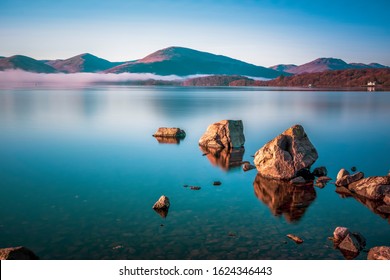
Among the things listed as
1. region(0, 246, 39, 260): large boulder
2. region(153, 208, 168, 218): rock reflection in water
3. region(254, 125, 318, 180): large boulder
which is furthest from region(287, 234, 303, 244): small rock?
region(0, 246, 39, 260): large boulder

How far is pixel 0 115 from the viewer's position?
4962cm

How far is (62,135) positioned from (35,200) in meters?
19.9

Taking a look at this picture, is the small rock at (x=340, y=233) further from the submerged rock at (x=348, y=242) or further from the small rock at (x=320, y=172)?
the small rock at (x=320, y=172)

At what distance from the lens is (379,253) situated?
10.2 m

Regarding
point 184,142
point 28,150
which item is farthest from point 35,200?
point 184,142

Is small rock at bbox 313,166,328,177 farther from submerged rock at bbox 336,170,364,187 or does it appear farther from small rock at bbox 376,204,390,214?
small rock at bbox 376,204,390,214

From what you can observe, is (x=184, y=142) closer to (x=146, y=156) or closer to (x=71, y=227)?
(x=146, y=156)

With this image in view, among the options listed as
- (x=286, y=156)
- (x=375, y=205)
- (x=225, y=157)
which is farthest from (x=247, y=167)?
(x=375, y=205)

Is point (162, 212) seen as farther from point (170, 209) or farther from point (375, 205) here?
point (375, 205)

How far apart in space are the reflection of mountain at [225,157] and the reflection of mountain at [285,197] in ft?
12.0

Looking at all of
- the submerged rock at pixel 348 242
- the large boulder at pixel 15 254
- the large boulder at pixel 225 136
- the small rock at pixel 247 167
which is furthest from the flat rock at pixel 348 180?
the large boulder at pixel 15 254

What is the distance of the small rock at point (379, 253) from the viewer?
396 inches

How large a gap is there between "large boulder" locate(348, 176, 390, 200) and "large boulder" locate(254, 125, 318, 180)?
314cm

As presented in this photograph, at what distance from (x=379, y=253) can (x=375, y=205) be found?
18.2 feet
